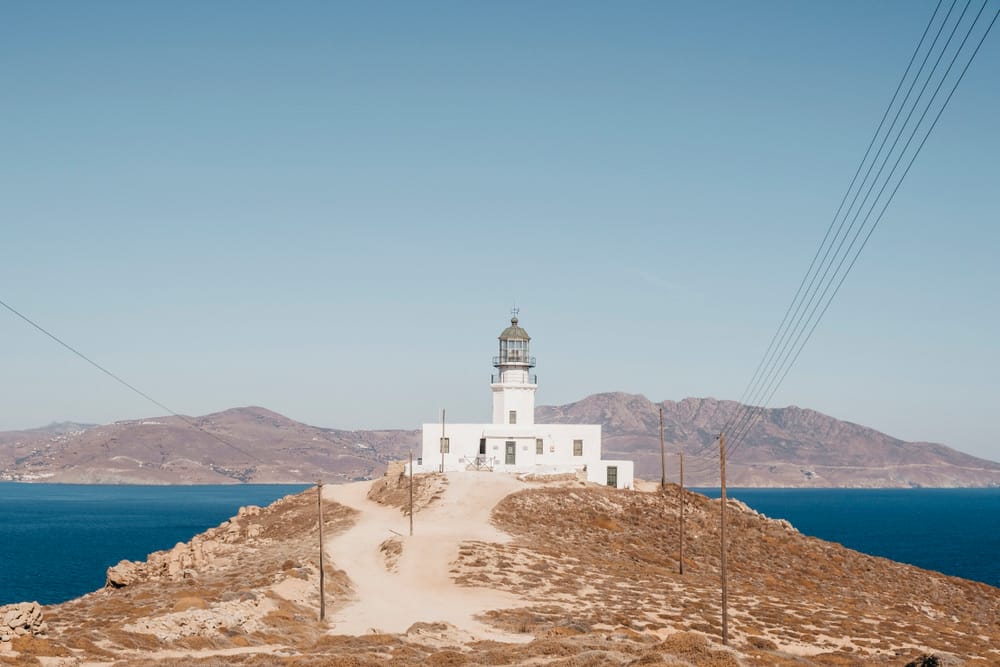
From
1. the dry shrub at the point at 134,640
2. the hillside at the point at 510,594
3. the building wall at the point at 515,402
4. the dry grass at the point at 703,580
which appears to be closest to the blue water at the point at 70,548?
the hillside at the point at 510,594

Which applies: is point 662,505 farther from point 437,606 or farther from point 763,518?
point 437,606

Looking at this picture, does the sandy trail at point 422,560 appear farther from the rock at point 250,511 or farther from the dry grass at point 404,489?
the rock at point 250,511

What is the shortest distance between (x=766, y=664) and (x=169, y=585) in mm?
33652

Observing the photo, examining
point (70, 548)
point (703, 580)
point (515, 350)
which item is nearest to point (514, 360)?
point (515, 350)

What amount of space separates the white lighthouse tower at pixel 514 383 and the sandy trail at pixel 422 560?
9.05m

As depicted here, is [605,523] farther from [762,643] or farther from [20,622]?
[20,622]

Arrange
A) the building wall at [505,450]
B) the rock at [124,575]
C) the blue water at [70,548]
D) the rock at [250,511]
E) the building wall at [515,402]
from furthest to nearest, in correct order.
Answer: the blue water at [70,548] → the building wall at [515,402] → the building wall at [505,450] → the rock at [250,511] → the rock at [124,575]

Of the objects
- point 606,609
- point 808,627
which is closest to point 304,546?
point 606,609

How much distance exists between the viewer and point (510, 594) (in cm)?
4950

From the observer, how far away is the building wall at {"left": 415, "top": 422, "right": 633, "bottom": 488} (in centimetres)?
8619

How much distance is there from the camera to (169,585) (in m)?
52.8

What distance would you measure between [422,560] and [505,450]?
100 ft

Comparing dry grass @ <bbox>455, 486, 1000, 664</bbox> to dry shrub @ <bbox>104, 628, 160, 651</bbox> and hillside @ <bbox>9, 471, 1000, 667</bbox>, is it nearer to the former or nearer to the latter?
hillside @ <bbox>9, 471, 1000, 667</bbox>

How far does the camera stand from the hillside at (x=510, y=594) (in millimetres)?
35812
